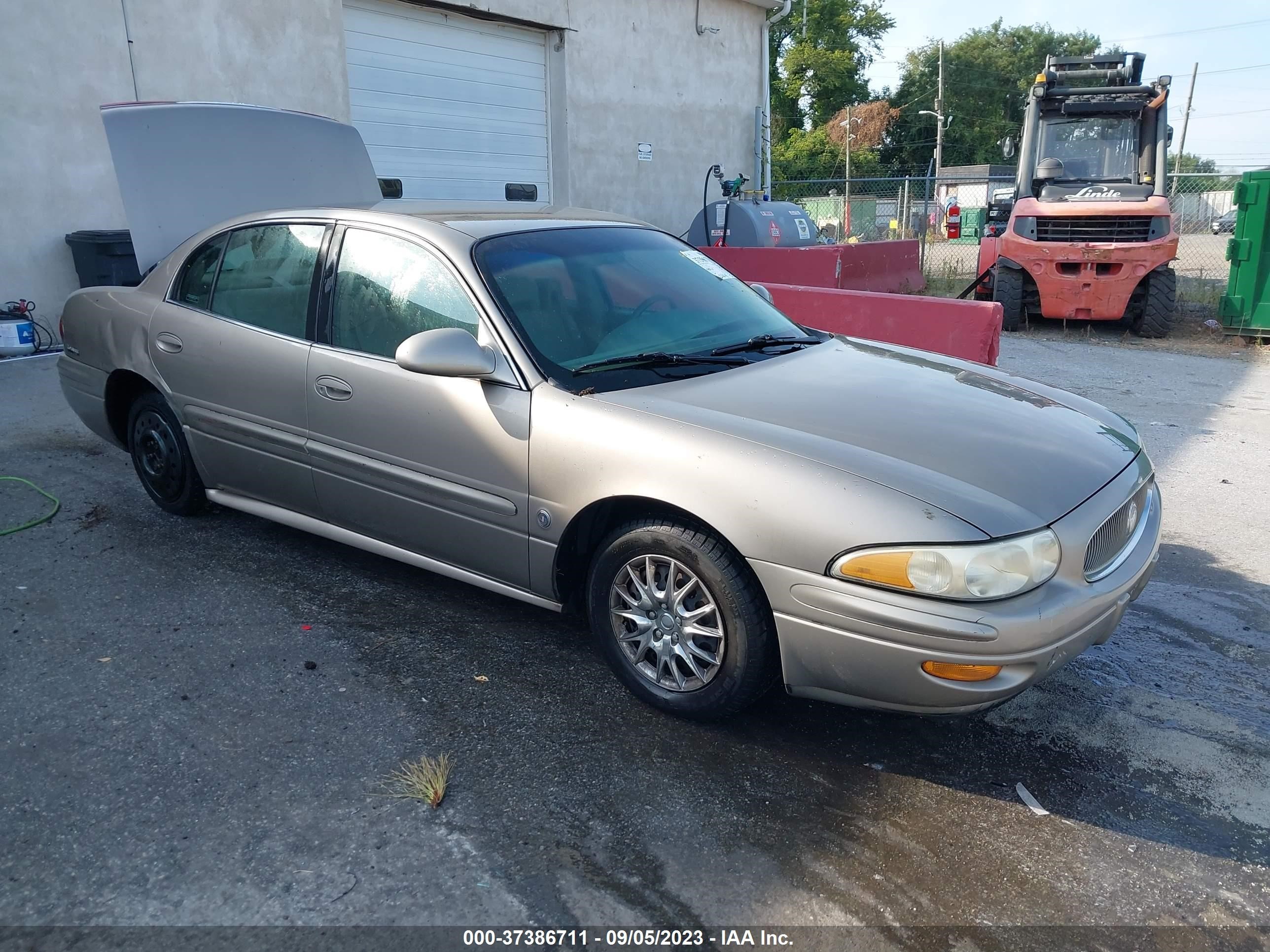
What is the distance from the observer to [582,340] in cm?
356

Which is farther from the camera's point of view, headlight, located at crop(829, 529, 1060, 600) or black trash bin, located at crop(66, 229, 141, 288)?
black trash bin, located at crop(66, 229, 141, 288)

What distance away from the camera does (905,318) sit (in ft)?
22.7

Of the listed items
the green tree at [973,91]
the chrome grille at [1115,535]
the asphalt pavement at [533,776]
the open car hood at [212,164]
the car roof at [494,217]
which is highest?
the green tree at [973,91]

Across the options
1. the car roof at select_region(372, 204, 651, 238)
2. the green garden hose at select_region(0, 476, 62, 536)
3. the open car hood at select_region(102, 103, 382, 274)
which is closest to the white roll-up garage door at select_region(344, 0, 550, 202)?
the open car hood at select_region(102, 103, 382, 274)

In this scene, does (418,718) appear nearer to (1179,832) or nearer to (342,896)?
(342,896)

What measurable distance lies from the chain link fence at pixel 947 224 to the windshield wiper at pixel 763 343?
10358 millimetres

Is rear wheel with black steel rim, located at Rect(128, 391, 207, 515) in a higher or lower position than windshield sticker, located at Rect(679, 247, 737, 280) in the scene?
lower

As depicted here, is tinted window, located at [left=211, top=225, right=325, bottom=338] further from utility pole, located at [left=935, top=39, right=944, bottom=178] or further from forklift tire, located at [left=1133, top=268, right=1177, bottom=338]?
utility pole, located at [left=935, top=39, right=944, bottom=178]

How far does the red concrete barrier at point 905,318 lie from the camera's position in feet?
21.7

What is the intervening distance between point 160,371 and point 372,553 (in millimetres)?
1291

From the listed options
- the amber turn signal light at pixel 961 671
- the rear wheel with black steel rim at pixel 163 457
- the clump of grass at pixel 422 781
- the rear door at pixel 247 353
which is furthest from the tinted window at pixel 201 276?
the amber turn signal light at pixel 961 671

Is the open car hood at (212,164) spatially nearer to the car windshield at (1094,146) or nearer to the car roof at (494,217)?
the car roof at (494,217)

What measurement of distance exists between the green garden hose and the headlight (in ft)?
13.4

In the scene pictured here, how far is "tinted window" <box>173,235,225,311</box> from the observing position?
14.8 ft
